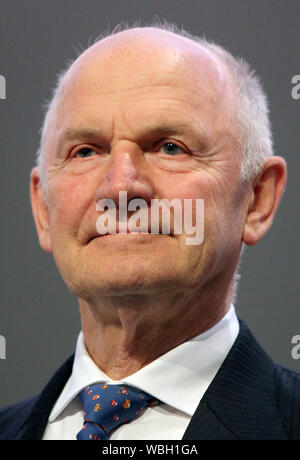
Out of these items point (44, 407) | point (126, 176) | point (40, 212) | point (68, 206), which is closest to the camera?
point (126, 176)

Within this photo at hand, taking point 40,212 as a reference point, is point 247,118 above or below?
above

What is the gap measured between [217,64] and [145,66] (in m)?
0.19

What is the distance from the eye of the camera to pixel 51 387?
1.81 m

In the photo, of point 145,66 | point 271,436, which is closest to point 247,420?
point 271,436

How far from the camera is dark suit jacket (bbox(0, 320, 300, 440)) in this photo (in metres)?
1.48

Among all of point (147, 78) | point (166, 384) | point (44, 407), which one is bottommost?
point (44, 407)

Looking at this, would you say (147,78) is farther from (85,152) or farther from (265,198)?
(265,198)

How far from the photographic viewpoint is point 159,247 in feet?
5.04

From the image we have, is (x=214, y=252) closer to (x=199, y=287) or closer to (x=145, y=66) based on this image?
(x=199, y=287)

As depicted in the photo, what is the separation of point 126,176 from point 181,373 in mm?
439

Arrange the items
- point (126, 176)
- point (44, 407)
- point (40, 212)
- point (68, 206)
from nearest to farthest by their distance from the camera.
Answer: point (126, 176)
point (68, 206)
point (44, 407)
point (40, 212)

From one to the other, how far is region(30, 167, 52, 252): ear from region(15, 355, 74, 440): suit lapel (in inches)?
12.0

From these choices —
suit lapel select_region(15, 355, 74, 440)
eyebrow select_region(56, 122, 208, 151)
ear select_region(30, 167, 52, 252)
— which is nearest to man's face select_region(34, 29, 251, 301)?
eyebrow select_region(56, 122, 208, 151)

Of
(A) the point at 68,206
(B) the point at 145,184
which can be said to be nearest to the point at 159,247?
(B) the point at 145,184
